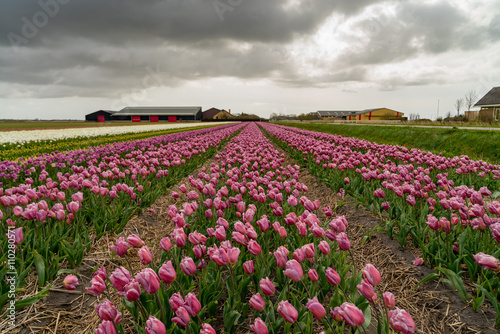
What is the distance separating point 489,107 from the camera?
50.8m

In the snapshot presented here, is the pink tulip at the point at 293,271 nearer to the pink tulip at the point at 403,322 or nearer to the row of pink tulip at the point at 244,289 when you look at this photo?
the row of pink tulip at the point at 244,289

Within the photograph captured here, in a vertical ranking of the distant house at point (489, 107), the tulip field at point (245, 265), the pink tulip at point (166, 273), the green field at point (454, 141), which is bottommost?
the tulip field at point (245, 265)

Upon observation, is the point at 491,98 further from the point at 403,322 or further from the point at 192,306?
the point at 192,306

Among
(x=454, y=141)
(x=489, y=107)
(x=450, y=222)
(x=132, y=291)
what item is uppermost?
(x=489, y=107)

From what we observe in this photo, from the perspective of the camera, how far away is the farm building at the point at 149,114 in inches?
3930

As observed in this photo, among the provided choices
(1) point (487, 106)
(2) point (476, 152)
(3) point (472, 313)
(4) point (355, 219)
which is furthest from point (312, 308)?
(1) point (487, 106)

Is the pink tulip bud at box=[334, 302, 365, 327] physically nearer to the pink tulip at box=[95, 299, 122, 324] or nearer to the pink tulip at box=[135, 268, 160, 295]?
the pink tulip at box=[135, 268, 160, 295]

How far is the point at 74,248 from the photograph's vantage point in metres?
3.43

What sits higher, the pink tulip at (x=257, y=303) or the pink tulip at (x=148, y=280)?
the pink tulip at (x=148, y=280)

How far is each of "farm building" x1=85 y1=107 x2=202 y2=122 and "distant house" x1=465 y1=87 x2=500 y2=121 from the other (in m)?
77.3

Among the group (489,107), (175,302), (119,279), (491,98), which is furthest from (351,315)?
(491,98)

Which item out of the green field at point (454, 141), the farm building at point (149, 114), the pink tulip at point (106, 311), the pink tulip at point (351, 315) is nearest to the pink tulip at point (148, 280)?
the pink tulip at point (106, 311)

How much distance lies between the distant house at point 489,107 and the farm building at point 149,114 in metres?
77.3

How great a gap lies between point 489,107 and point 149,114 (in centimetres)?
9265
